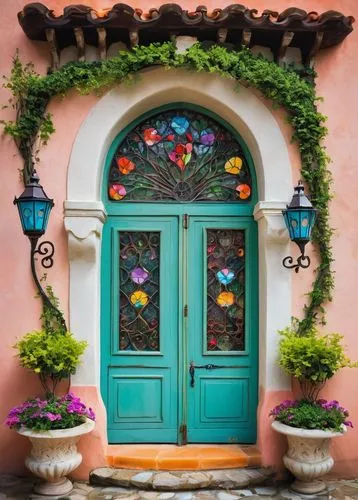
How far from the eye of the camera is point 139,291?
18.0 feet

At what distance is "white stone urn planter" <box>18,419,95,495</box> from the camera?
4.50 meters

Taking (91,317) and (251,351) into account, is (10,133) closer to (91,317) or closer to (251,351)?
(91,317)

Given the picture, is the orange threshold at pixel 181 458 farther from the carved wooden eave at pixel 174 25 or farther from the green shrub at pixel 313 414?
the carved wooden eave at pixel 174 25

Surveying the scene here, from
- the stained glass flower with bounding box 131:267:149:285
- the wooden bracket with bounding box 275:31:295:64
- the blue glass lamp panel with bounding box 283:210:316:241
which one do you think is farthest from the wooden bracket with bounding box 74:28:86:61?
the blue glass lamp panel with bounding box 283:210:316:241

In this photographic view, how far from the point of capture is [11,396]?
5.06m

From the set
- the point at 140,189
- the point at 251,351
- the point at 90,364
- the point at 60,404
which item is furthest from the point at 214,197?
the point at 60,404

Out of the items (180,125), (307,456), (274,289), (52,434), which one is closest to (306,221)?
(274,289)

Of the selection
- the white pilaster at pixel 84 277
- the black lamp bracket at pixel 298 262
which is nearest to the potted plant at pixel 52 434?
the white pilaster at pixel 84 277

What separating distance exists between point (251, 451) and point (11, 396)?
229 cm

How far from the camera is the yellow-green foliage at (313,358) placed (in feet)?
15.7

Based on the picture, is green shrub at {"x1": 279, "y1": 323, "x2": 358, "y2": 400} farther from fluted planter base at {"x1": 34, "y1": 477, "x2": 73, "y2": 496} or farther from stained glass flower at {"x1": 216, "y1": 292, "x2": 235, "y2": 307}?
fluted planter base at {"x1": 34, "y1": 477, "x2": 73, "y2": 496}

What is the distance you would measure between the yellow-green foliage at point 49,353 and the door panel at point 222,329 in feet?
3.96

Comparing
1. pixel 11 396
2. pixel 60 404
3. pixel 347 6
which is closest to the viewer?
pixel 60 404

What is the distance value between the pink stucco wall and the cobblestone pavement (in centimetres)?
23
